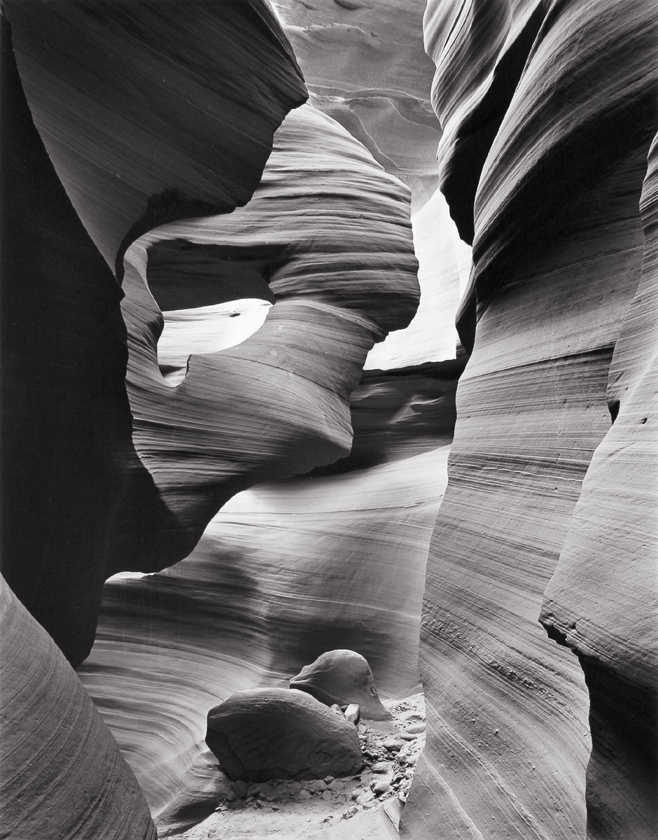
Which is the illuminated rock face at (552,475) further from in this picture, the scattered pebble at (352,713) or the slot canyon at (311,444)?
the scattered pebble at (352,713)

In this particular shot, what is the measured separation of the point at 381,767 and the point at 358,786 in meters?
0.11

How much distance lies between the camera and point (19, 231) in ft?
5.59

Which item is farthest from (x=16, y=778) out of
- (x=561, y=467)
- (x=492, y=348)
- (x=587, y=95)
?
(x=587, y=95)

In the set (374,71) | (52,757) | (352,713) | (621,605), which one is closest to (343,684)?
(352,713)

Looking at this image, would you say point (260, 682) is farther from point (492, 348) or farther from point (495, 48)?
point (495, 48)

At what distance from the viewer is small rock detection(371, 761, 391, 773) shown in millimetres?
2326

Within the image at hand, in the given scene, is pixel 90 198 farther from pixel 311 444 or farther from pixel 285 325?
pixel 311 444

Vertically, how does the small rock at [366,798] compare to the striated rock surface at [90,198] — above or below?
below

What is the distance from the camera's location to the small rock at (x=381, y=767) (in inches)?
91.6

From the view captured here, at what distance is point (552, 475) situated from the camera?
1.43 metres

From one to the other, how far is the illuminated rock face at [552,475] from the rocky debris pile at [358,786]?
0.55 m

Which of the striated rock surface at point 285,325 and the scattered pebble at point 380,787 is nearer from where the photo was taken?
the scattered pebble at point 380,787

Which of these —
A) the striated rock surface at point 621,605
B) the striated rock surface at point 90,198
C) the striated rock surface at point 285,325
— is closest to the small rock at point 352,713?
the striated rock surface at point 285,325

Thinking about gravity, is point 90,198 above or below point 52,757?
above
